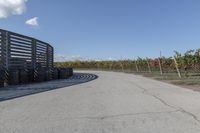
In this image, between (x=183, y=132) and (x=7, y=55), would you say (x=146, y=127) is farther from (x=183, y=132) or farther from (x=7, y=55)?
(x=7, y=55)

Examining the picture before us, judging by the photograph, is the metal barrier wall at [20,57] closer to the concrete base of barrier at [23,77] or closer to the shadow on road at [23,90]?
the concrete base of barrier at [23,77]

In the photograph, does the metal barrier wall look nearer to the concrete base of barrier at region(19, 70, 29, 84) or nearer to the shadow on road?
the concrete base of barrier at region(19, 70, 29, 84)

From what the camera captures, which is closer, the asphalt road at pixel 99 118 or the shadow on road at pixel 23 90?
the asphalt road at pixel 99 118

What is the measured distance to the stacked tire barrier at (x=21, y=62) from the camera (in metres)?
25.8

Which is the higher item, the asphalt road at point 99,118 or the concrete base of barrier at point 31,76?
the concrete base of barrier at point 31,76

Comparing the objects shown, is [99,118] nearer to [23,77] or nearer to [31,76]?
[23,77]

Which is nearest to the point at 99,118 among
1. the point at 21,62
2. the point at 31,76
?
the point at 31,76

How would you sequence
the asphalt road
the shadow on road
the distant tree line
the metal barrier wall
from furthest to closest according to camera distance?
the distant tree line → the metal barrier wall → the shadow on road → the asphalt road

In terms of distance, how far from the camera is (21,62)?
3075cm

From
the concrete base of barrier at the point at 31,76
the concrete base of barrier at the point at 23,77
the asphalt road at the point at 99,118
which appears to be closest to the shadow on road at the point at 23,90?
the concrete base of barrier at the point at 31,76

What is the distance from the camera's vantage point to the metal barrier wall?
26.6 m

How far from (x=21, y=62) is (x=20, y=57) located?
0.41m

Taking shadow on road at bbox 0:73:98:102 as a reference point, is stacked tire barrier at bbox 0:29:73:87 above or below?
above

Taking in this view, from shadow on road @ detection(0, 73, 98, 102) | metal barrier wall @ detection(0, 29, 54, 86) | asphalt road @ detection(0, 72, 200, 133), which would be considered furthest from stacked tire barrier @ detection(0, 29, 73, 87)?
asphalt road @ detection(0, 72, 200, 133)
